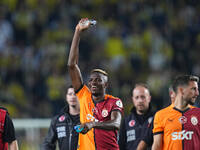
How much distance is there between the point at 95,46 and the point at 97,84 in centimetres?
684

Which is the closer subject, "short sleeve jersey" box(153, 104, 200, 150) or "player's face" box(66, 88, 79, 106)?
"short sleeve jersey" box(153, 104, 200, 150)

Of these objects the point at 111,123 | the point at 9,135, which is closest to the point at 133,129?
the point at 111,123

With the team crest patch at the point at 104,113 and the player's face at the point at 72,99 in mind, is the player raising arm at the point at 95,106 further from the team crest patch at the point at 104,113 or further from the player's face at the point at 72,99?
the player's face at the point at 72,99

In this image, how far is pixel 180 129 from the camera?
4844mm

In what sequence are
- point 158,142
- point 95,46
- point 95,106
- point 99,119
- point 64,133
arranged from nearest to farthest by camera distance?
1. point 158,142
2. point 99,119
3. point 95,106
4. point 64,133
5. point 95,46

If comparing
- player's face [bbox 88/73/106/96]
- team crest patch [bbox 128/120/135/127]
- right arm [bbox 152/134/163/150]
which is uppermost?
player's face [bbox 88/73/106/96]

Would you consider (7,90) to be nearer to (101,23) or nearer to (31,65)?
(31,65)

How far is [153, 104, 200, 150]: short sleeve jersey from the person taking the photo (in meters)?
4.84

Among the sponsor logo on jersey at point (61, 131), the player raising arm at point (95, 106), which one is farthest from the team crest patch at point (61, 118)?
the player raising arm at point (95, 106)

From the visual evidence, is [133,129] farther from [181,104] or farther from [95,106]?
[181,104]

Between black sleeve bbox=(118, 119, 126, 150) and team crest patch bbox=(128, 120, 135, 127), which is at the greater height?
team crest patch bbox=(128, 120, 135, 127)

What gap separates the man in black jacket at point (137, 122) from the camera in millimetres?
6824

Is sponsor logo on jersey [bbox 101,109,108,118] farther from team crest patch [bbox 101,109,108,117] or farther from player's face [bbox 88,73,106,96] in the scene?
player's face [bbox 88,73,106,96]

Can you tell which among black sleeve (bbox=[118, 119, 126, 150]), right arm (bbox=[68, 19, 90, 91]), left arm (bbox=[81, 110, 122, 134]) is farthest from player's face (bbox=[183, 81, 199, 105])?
black sleeve (bbox=[118, 119, 126, 150])
